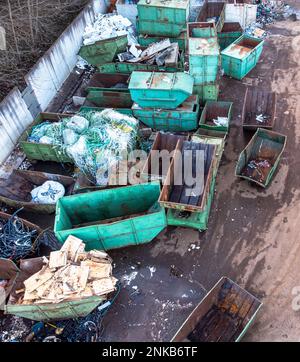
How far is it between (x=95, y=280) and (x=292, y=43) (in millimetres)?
15458

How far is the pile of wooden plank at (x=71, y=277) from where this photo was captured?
342 inches

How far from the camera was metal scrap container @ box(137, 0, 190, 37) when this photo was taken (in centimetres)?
1603

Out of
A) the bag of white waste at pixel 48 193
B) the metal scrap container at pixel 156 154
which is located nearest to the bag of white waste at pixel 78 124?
the bag of white waste at pixel 48 193

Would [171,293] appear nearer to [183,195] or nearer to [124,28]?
[183,195]

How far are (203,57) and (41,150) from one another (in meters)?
6.93

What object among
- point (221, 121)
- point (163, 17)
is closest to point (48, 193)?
point (221, 121)

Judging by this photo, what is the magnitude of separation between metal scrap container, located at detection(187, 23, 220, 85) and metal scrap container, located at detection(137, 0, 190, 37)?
2826 mm

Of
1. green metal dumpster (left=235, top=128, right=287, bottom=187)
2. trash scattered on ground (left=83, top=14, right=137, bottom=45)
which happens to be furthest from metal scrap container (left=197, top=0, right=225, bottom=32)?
green metal dumpster (left=235, top=128, right=287, bottom=187)

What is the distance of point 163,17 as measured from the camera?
53.8 feet

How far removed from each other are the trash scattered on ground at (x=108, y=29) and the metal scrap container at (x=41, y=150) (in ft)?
17.5

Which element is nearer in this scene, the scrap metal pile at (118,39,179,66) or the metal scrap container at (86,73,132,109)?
the metal scrap container at (86,73,132,109)

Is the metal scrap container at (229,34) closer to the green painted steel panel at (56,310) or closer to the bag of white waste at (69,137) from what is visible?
the bag of white waste at (69,137)

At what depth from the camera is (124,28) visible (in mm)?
17141

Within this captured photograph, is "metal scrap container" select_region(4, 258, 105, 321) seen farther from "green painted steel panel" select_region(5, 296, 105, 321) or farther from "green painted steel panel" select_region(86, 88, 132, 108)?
"green painted steel panel" select_region(86, 88, 132, 108)
